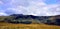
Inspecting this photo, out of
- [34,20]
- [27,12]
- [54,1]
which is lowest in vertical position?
[34,20]

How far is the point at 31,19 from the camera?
5.35 feet

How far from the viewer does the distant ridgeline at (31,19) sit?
5.21 ft

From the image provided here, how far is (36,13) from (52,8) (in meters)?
0.23

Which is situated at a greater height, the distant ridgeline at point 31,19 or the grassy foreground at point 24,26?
the distant ridgeline at point 31,19

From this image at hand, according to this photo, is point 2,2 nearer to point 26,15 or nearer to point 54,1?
point 26,15

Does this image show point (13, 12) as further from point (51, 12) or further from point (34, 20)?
point (51, 12)

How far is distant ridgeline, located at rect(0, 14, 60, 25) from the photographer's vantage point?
5.21ft

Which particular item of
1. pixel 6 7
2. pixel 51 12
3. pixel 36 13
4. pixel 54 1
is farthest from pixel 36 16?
pixel 6 7

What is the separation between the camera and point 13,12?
166 cm

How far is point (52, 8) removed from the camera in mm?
1603

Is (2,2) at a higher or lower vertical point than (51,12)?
higher

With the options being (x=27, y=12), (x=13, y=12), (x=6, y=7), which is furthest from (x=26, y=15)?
(x=6, y=7)

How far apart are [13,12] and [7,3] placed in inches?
6.2

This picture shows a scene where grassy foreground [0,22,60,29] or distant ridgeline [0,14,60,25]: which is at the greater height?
distant ridgeline [0,14,60,25]
